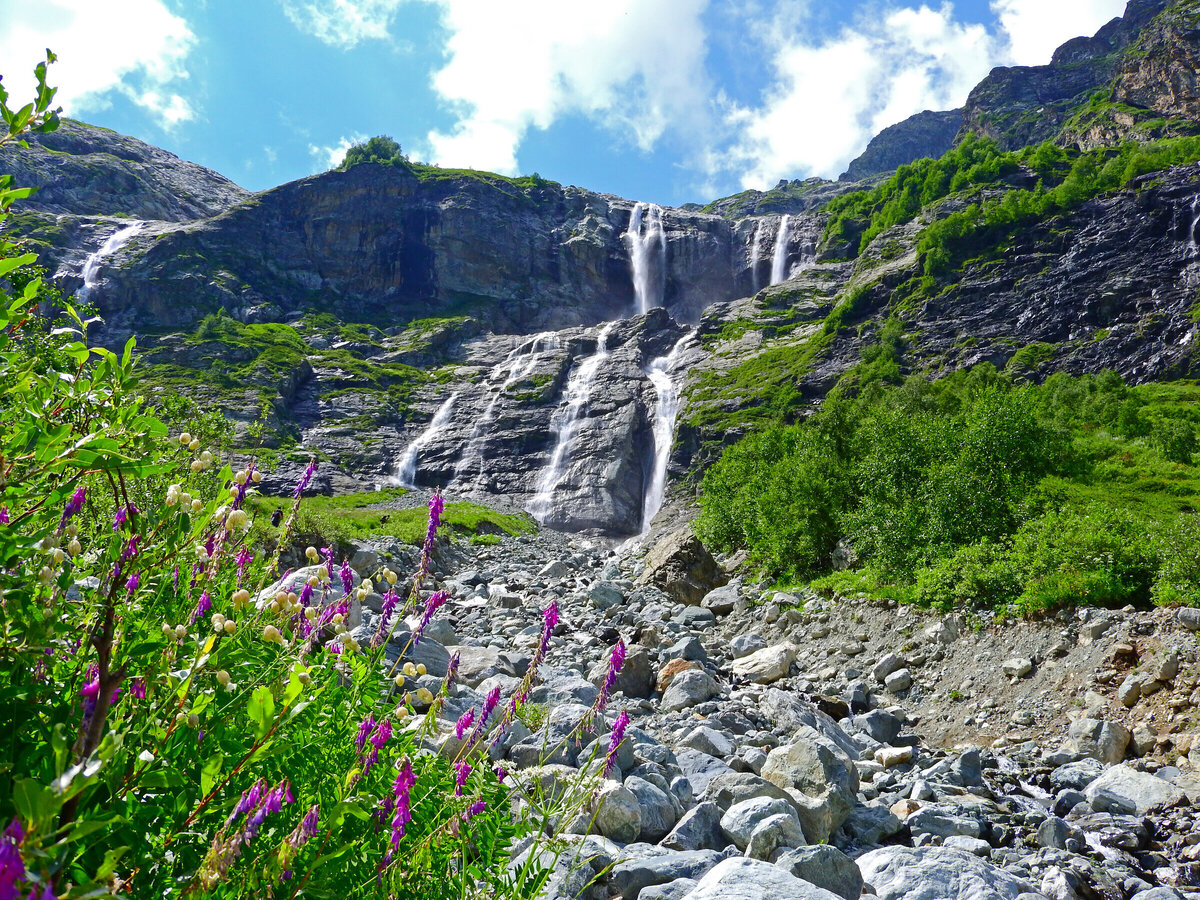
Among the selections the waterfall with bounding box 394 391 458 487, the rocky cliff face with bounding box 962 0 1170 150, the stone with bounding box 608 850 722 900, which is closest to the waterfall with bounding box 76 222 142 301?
the waterfall with bounding box 394 391 458 487

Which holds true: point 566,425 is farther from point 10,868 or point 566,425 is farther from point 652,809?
point 10,868

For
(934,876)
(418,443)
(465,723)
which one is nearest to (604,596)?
(934,876)

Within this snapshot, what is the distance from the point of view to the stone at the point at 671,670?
1246 cm

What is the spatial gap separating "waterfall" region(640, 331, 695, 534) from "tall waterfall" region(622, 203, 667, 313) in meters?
27.5

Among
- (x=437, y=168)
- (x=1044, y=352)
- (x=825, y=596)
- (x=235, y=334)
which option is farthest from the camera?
(x=437, y=168)

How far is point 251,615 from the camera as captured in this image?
2.83m

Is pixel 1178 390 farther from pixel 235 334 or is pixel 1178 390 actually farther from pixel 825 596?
pixel 235 334

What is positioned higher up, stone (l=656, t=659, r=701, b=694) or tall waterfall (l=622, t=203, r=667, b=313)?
tall waterfall (l=622, t=203, r=667, b=313)

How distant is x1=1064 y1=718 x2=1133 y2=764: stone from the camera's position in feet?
29.2

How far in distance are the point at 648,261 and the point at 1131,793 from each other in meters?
112

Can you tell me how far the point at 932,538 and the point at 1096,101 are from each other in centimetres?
14558

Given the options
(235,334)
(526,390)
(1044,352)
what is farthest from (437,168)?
(1044,352)

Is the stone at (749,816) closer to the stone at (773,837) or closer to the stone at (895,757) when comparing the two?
the stone at (773,837)

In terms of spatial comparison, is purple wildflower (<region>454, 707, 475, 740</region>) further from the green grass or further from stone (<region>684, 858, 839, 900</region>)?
the green grass
